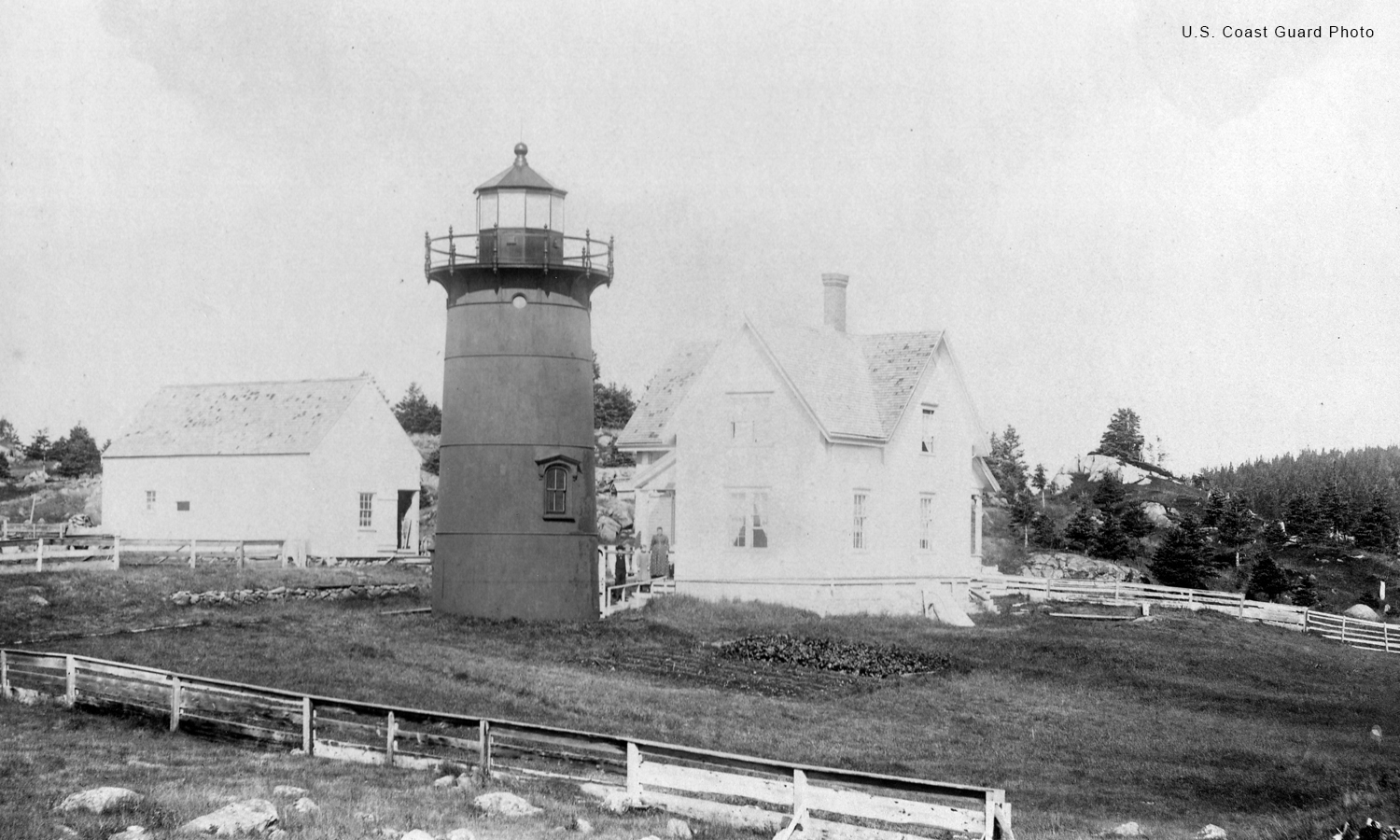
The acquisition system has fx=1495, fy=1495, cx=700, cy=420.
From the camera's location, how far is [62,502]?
203 feet

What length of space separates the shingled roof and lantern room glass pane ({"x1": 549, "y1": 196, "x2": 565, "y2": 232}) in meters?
6.80


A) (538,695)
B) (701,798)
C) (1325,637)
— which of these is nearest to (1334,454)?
(1325,637)

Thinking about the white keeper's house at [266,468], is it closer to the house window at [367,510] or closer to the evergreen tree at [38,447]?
the house window at [367,510]

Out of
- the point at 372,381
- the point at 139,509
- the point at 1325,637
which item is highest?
the point at 372,381

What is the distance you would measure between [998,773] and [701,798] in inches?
225

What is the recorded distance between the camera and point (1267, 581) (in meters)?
49.8

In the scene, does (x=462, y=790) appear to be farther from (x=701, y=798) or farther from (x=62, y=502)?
(x=62, y=502)

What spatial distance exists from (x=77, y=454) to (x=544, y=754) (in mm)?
69461

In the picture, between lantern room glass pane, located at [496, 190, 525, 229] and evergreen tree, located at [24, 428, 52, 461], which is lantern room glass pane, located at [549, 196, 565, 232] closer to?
lantern room glass pane, located at [496, 190, 525, 229]

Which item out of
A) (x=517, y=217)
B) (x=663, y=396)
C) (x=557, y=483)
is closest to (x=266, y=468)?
(x=663, y=396)

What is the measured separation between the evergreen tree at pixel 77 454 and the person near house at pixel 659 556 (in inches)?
1834

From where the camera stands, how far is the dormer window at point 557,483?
30578mm

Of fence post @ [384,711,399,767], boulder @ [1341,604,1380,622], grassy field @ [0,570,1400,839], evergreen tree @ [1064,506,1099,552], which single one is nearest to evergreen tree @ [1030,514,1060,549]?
evergreen tree @ [1064,506,1099,552]

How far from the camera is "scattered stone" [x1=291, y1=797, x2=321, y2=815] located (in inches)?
481
